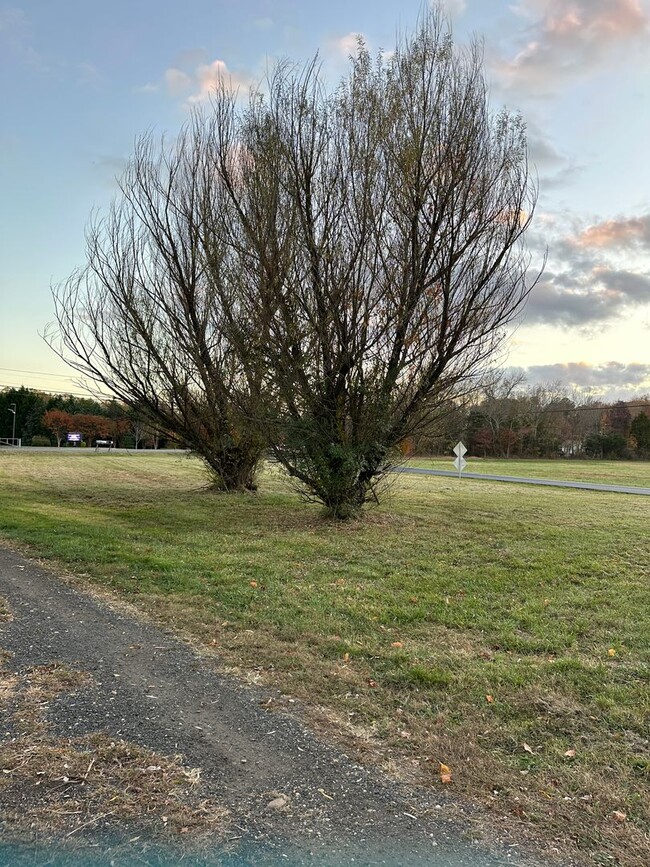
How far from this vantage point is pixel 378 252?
10.6 meters

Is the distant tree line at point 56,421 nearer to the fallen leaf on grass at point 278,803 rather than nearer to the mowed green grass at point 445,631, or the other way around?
the mowed green grass at point 445,631

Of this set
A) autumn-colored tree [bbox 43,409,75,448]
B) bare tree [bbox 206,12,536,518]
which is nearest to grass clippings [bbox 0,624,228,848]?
bare tree [bbox 206,12,536,518]

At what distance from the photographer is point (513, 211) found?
1057cm

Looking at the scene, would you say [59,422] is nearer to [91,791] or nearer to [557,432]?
[557,432]

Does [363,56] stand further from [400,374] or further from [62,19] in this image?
[400,374]

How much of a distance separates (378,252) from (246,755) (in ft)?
30.6

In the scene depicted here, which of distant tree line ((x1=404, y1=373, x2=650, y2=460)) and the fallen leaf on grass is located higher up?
distant tree line ((x1=404, y1=373, x2=650, y2=460))

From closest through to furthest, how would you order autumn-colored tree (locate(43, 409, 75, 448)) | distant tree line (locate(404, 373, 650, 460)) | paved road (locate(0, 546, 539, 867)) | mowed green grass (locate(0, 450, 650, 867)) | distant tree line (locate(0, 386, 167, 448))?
paved road (locate(0, 546, 539, 867)), mowed green grass (locate(0, 450, 650, 867)), distant tree line (locate(404, 373, 650, 460)), autumn-colored tree (locate(43, 409, 75, 448)), distant tree line (locate(0, 386, 167, 448))

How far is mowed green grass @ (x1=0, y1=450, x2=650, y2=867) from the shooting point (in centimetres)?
279

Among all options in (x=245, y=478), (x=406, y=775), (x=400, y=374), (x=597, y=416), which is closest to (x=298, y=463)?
(x=400, y=374)

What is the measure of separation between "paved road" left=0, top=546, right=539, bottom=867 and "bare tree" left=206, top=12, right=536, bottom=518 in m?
6.73

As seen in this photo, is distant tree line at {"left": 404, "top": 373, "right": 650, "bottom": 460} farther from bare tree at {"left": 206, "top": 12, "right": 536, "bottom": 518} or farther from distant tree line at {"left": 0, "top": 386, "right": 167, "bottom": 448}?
bare tree at {"left": 206, "top": 12, "right": 536, "bottom": 518}

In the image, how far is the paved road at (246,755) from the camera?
2225mm

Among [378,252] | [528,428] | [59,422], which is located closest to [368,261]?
[378,252]
